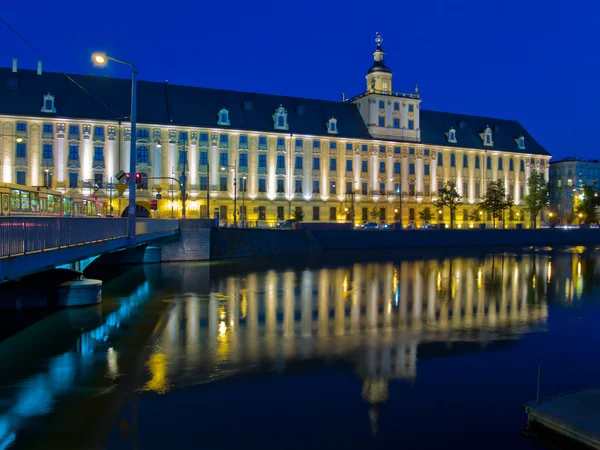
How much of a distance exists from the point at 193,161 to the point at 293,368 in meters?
62.5

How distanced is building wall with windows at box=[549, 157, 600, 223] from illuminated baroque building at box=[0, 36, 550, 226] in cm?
2866

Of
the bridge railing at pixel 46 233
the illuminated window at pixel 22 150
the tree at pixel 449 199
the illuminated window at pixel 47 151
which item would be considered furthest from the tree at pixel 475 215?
the bridge railing at pixel 46 233

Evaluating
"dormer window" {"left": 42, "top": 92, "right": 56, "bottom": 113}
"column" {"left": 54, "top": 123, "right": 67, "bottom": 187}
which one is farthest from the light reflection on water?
"dormer window" {"left": 42, "top": 92, "right": 56, "bottom": 113}

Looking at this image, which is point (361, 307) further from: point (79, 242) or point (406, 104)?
point (406, 104)

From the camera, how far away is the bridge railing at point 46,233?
44.8 feet

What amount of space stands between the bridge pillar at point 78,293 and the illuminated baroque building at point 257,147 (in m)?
40.7

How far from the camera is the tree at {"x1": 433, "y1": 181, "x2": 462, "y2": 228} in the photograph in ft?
284

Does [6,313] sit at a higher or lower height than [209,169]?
lower

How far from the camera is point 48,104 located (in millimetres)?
68250

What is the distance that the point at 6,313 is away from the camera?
2362 cm

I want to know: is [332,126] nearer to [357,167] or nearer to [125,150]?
[357,167]

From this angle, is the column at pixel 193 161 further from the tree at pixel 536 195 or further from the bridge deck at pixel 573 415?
the bridge deck at pixel 573 415

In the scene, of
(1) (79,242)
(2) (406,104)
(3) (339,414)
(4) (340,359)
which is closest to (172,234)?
(1) (79,242)

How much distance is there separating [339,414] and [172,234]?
128 feet
